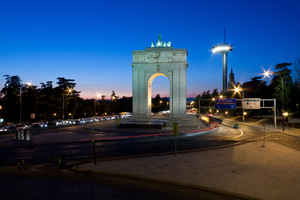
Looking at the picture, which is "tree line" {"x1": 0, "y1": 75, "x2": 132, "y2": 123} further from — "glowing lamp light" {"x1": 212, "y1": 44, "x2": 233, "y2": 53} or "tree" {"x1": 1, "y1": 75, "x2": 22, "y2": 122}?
"glowing lamp light" {"x1": 212, "y1": 44, "x2": 233, "y2": 53}

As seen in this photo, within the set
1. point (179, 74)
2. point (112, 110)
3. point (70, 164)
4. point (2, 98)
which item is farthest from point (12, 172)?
point (112, 110)

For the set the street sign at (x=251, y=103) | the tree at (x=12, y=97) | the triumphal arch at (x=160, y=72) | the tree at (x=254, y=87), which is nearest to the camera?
the street sign at (x=251, y=103)

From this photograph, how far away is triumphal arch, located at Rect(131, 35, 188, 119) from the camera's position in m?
47.8

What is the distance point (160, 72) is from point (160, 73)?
0.89 meters

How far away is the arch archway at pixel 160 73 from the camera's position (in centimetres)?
4784

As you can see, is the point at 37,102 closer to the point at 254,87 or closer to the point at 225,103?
the point at 225,103

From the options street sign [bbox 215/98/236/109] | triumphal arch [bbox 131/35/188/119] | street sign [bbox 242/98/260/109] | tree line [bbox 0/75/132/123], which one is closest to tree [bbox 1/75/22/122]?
tree line [bbox 0/75/132/123]

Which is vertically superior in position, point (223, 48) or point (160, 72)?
point (223, 48)

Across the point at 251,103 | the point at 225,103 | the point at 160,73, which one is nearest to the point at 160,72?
the point at 160,73

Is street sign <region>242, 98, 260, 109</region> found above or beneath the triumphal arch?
beneath

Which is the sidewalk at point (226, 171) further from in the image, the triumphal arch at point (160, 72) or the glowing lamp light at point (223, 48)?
the glowing lamp light at point (223, 48)

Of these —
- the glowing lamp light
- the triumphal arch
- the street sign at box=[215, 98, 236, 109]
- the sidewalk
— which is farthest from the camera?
the glowing lamp light

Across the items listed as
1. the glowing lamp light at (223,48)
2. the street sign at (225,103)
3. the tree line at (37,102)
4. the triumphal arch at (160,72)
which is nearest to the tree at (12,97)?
the tree line at (37,102)

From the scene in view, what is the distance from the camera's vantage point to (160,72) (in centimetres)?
4866
